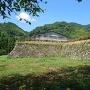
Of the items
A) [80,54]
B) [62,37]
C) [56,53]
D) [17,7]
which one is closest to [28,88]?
[17,7]

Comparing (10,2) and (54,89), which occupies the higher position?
(10,2)

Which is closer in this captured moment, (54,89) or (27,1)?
(54,89)

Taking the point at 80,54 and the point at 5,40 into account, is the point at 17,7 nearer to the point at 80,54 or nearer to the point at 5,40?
the point at 80,54

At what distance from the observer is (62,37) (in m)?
69.9

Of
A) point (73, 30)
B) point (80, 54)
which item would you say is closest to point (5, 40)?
point (80, 54)

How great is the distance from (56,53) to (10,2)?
19.9 meters

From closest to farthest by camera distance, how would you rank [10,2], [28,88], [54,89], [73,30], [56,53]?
[54,89], [28,88], [10,2], [56,53], [73,30]

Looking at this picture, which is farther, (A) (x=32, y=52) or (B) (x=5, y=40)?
(B) (x=5, y=40)

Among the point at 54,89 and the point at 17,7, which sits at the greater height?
the point at 17,7

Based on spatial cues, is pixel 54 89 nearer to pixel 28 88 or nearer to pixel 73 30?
pixel 28 88

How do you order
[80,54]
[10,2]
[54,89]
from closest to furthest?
[54,89]
[10,2]
[80,54]

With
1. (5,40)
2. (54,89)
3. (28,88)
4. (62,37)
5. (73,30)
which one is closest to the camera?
(54,89)

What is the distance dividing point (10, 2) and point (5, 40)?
42.7 meters

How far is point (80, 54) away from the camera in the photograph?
76.4 ft
